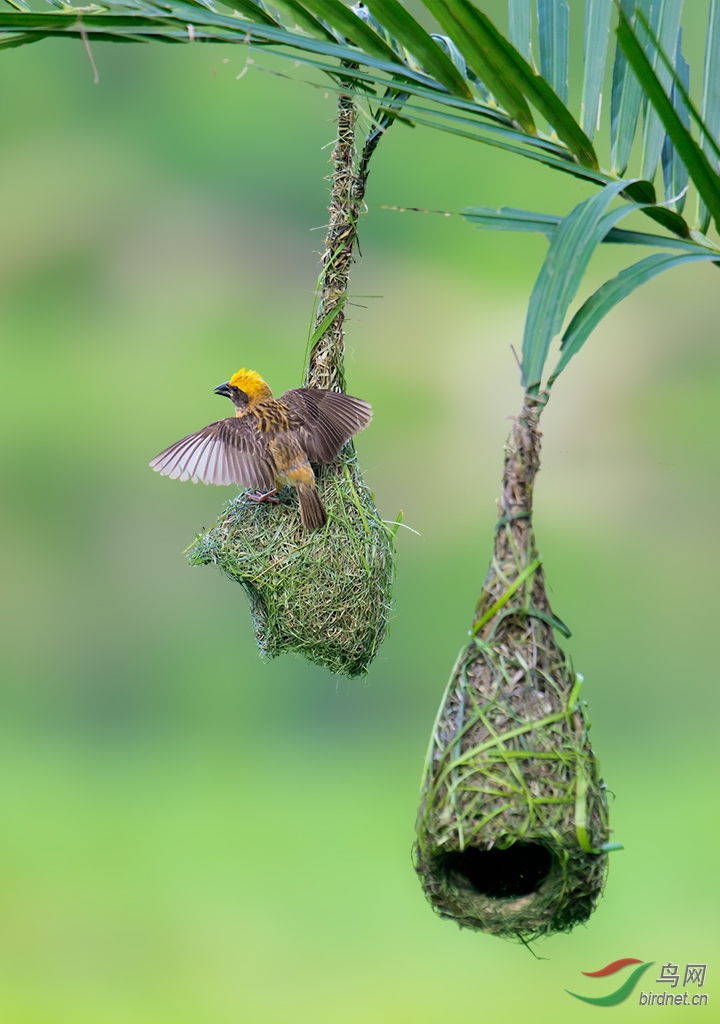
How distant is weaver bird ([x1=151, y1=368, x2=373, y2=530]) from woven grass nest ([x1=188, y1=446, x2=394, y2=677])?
55 millimetres

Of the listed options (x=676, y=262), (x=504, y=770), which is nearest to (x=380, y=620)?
(x=504, y=770)

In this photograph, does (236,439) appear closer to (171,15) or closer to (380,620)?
(380,620)

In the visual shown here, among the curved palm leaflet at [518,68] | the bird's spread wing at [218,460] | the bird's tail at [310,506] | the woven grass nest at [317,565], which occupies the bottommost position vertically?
the woven grass nest at [317,565]

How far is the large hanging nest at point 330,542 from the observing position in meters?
2.40

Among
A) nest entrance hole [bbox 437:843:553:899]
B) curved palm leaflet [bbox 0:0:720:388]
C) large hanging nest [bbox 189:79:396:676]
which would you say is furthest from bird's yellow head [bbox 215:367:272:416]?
nest entrance hole [bbox 437:843:553:899]

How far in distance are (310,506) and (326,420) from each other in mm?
191

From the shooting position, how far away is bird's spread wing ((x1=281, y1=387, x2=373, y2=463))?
2354 mm

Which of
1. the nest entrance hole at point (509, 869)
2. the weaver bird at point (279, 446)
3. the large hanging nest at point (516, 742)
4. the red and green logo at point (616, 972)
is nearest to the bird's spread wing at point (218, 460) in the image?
the weaver bird at point (279, 446)

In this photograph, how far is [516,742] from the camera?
6.08 ft

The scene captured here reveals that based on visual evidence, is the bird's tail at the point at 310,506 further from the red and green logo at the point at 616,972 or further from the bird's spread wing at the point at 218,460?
the red and green logo at the point at 616,972

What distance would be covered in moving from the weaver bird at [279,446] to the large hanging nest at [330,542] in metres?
0.06

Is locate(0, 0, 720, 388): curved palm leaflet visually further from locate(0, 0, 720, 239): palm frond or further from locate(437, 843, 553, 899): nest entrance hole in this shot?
locate(437, 843, 553, 899): nest entrance hole

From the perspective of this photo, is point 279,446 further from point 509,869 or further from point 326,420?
point 509,869

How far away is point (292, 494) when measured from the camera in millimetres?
2453
